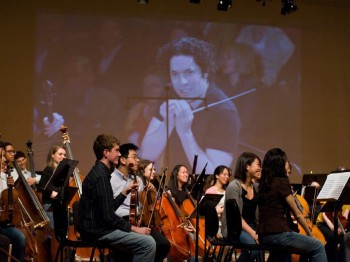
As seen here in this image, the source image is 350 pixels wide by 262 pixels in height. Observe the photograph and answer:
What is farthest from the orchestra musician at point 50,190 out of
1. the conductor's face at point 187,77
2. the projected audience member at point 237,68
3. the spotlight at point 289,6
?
the spotlight at point 289,6

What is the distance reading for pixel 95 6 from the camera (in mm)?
10281

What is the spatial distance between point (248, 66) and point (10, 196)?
20.4 ft

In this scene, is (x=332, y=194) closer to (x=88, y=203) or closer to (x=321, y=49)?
(x=88, y=203)

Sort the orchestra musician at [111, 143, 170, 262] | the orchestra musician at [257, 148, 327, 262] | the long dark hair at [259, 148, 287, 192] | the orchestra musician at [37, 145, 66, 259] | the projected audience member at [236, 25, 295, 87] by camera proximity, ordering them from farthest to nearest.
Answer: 1. the projected audience member at [236, 25, 295, 87]
2. the orchestra musician at [37, 145, 66, 259]
3. the orchestra musician at [111, 143, 170, 262]
4. the long dark hair at [259, 148, 287, 192]
5. the orchestra musician at [257, 148, 327, 262]

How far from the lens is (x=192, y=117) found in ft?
34.3

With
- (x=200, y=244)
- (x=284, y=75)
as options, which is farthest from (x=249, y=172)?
(x=284, y=75)

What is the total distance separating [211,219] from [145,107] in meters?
5.04

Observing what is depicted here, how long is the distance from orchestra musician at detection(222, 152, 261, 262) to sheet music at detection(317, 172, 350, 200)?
2.12ft

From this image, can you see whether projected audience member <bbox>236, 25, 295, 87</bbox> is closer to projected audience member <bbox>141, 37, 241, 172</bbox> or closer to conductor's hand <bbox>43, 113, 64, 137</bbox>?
projected audience member <bbox>141, 37, 241, 172</bbox>

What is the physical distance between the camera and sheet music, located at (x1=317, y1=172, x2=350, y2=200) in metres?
5.59

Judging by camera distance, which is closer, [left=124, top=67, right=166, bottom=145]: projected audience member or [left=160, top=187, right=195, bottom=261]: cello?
[left=160, top=187, right=195, bottom=261]: cello

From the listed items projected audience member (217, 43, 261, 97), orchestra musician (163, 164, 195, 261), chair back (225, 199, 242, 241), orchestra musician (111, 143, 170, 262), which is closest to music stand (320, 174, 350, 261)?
chair back (225, 199, 242, 241)

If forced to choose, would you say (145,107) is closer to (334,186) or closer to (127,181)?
(127,181)

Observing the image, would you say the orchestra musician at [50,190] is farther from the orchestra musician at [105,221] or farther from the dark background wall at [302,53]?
the dark background wall at [302,53]
